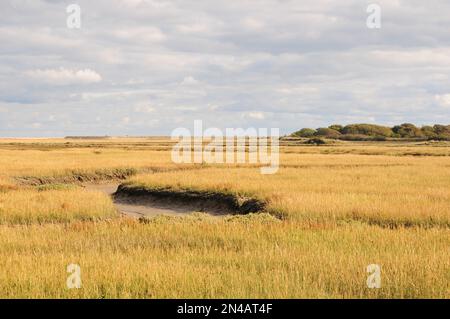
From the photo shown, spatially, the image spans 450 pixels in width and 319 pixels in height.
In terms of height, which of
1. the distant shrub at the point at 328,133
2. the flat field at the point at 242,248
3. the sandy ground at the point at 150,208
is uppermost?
the distant shrub at the point at 328,133

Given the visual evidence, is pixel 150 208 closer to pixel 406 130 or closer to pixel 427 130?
pixel 406 130

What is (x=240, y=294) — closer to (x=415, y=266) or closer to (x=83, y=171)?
(x=415, y=266)

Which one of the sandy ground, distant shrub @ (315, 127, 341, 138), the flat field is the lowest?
the sandy ground

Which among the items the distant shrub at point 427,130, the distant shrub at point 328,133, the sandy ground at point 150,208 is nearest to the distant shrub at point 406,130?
the distant shrub at point 427,130

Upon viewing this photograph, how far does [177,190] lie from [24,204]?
9.32 meters

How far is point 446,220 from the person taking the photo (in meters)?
17.7

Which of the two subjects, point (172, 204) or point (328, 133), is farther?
point (328, 133)

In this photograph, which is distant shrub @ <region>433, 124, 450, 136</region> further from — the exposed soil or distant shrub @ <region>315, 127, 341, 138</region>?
the exposed soil

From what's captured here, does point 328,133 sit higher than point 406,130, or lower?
lower

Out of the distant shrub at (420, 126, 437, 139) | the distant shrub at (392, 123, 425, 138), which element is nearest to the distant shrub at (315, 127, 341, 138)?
the distant shrub at (392, 123, 425, 138)

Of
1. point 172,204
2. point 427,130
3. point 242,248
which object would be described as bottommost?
point 172,204

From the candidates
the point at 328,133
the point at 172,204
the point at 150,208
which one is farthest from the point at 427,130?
the point at 150,208

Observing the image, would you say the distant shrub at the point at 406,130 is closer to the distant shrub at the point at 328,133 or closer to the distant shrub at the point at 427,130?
the distant shrub at the point at 427,130
